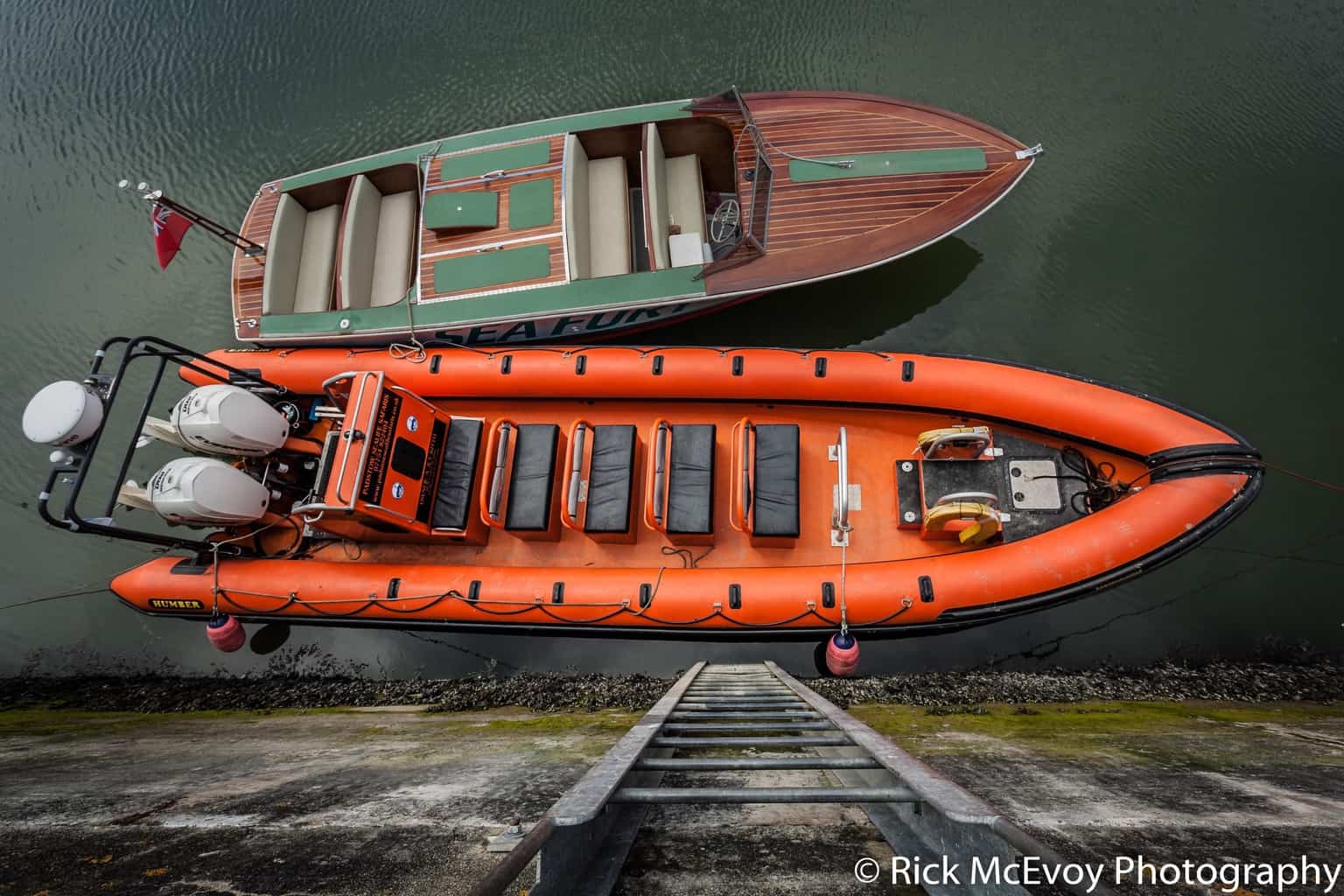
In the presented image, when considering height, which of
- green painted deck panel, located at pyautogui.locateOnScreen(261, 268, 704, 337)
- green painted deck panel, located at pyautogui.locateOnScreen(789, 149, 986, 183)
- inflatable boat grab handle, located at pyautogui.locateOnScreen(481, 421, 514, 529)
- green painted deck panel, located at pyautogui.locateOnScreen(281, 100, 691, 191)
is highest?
green painted deck panel, located at pyautogui.locateOnScreen(281, 100, 691, 191)

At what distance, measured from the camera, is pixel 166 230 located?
4098 mm

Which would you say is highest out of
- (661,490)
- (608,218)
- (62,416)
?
(608,218)

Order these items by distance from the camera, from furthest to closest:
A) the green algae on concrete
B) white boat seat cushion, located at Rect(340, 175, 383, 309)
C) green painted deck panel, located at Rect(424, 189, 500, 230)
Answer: white boat seat cushion, located at Rect(340, 175, 383, 309)
green painted deck panel, located at Rect(424, 189, 500, 230)
the green algae on concrete

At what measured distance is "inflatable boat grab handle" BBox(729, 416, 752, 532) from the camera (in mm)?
3646

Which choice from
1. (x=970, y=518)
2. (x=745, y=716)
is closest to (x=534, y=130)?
(x=970, y=518)

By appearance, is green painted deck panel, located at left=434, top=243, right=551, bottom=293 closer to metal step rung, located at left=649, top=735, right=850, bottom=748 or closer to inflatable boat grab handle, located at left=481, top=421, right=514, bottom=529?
inflatable boat grab handle, located at left=481, top=421, right=514, bottom=529

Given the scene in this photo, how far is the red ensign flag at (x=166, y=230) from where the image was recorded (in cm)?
406

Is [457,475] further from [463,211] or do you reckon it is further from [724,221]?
[724,221]

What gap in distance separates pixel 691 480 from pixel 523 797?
2090 millimetres

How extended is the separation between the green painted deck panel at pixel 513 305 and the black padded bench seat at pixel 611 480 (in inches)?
39.0

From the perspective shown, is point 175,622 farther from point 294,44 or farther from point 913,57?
point 913,57

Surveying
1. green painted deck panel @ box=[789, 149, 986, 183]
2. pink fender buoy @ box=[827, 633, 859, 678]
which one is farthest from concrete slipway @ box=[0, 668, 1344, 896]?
A: green painted deck panel @ box=[789, 149, 986, 183]

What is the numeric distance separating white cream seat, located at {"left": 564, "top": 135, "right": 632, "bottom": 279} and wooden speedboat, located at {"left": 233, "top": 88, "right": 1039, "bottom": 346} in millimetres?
15

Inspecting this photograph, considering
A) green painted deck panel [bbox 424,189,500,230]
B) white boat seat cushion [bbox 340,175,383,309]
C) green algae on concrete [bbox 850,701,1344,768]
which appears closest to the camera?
green algae on concrete [bbox 850,701,1344,768]
